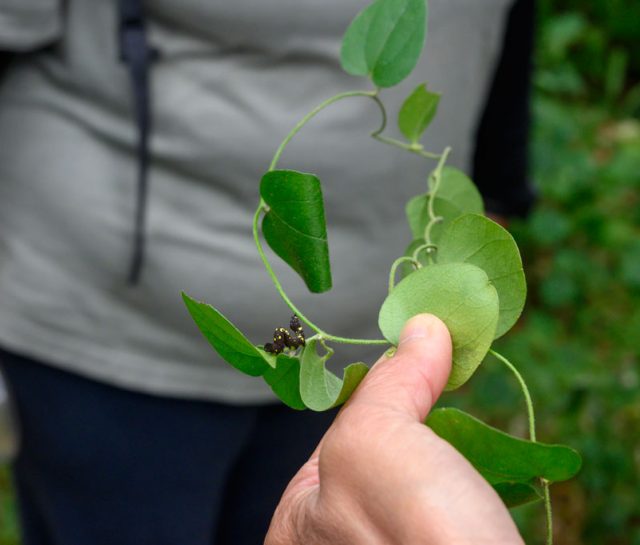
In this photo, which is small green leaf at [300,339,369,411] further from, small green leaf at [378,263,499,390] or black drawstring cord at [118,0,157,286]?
black drawstring cord at [118,0,157,286]

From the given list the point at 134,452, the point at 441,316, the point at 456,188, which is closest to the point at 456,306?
the point at 441,316

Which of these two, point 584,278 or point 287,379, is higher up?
point 287,379

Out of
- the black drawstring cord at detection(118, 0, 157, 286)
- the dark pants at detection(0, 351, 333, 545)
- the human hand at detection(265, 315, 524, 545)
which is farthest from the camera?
the dark pants at detection(0, 351, 333, 545)

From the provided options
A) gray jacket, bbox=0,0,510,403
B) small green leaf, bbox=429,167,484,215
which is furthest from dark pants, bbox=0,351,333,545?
small green leaf, bbox=429,167,484,215

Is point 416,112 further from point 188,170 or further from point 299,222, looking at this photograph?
point 188,170

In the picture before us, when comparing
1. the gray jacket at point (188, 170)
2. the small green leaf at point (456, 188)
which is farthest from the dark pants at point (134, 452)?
the small green leaf at point (456, 188)

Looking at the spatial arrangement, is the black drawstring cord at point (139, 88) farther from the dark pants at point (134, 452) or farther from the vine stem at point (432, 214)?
the vine stem at point (432, 214)

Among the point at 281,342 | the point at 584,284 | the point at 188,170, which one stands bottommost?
the point at 584,284
